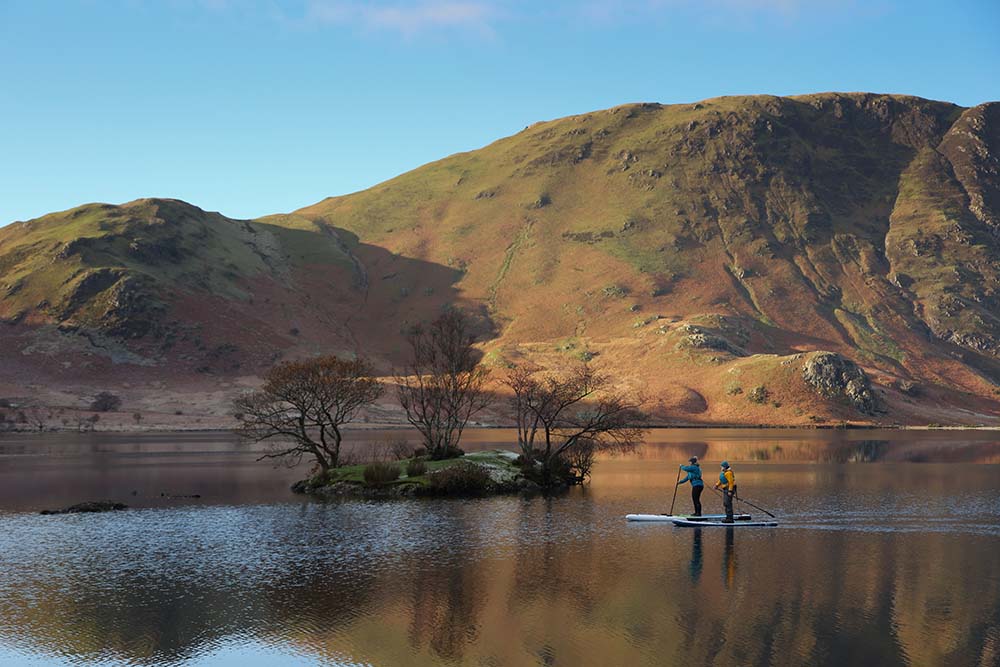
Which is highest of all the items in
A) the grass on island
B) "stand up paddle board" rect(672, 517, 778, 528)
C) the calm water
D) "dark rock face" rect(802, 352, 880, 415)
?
"dark rock face" rect(802, 352, 880, 415)

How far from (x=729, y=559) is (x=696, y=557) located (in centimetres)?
117

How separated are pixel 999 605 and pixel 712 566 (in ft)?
29.0

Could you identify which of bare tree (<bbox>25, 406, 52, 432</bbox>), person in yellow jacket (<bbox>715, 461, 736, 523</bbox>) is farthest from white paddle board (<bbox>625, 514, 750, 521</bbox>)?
bare tree (<bbox>25, 406, 52, 432</bbox>)

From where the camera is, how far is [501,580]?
3047 centimetres

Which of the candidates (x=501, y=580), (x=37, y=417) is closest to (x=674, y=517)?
(x=501, y=580)

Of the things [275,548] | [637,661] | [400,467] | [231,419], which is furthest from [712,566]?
[231,419]

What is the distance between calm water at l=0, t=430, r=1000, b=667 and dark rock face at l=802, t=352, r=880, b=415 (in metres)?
110

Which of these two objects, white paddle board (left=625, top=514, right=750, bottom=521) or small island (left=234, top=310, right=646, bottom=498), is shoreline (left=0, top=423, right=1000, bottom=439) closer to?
small island (left=234, top=310, right=646, bottom=498)

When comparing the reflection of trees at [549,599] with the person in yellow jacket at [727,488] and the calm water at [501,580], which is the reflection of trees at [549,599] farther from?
the person in yellow jacket at [727,488]

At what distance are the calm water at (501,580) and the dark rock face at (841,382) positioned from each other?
10979cm

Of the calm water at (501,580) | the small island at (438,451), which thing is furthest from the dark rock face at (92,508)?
the small island at (438,451)

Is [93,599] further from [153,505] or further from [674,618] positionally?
[153,505]

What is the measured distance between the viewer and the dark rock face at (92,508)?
49.1 meters

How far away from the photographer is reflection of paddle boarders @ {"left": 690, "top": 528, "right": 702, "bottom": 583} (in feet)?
101
